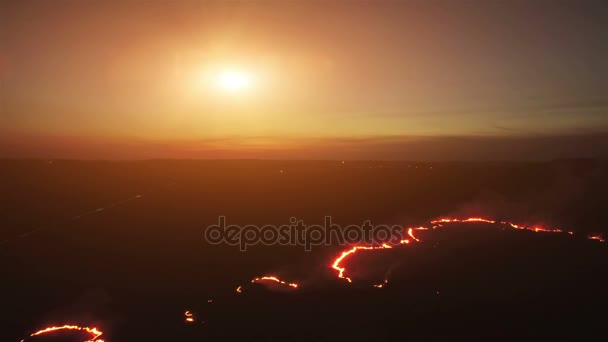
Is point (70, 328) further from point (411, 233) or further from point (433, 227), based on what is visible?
point (433, 227)

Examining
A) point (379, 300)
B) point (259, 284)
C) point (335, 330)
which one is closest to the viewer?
point (335, 330)

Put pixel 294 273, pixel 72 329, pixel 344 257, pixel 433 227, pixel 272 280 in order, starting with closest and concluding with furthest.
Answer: pixel 72 329 < pixel 272 280 < pixel 294 273 < pixel 344 257 < pixel 433 227

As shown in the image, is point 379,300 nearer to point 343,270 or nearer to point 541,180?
point 343,270

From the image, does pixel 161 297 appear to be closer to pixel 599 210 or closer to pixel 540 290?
pixel 540 290

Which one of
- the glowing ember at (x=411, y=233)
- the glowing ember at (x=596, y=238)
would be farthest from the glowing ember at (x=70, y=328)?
the glowing ember at (x=596, y=238)

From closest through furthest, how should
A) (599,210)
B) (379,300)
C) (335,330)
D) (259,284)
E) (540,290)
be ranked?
(335,330) → (379,300) → (540,290) → (259,284) → (599,210)

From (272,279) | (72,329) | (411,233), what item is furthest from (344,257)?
(72,329)

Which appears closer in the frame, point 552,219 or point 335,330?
point 335,330

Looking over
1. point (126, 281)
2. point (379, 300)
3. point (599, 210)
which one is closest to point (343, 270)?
point (379, 300)

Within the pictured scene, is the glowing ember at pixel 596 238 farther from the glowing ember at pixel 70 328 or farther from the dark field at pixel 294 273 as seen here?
the glowing ember at pixel 70 328
